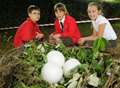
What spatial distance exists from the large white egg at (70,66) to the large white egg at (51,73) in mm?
34

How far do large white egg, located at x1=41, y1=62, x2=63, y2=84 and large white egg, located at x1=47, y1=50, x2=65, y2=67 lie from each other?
0.04m

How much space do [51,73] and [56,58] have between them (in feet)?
0.47

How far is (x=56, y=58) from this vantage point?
315 cm

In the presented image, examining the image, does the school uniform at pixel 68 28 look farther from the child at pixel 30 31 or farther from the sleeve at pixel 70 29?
the child at pixel 30 31

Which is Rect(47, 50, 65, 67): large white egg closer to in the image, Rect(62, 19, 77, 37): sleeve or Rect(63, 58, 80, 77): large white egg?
Rect(63, 58, 80, 77): large white egg

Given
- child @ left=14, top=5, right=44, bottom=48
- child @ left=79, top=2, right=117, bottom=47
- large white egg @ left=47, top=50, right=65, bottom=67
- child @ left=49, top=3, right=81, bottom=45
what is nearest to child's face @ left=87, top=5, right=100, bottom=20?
child @ left=79, top=2, right=117, bottom=47

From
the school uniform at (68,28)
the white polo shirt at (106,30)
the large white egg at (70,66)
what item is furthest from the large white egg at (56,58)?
the school uniform at (68,28)

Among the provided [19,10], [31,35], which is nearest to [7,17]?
[19,10]

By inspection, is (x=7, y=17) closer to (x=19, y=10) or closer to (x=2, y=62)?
(x=19, y=10)

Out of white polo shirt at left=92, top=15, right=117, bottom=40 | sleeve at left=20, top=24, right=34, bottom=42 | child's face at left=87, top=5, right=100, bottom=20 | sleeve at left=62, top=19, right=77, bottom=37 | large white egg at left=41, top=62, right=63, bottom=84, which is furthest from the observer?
sleeve at left=62, top=19, right=77, bottom=37

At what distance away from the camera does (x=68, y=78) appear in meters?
3.08

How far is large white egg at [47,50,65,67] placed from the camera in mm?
3135

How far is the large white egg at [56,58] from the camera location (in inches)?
123

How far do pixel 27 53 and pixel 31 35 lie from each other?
2750 millimetres
